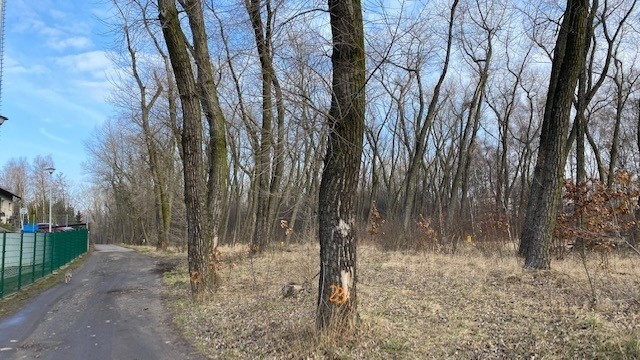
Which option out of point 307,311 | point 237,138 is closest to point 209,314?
point 307,311

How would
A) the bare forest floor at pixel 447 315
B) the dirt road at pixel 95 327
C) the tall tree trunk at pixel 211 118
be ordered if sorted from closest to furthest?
the bare forest floor at pixel 447 315 < the dirt road at pixel 95 327 < the tall tree trunk at pixel 211 118

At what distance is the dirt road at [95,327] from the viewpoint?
744cm

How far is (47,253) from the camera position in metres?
19.0

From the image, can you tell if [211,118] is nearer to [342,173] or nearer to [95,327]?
[95,327]

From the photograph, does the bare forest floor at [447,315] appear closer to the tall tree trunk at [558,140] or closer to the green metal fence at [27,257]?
the tall tree trunk at [558,140]

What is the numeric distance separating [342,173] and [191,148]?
5.76m

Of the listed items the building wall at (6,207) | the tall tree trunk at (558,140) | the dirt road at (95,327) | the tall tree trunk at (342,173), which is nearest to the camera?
the tall tree trunk at (342,173)

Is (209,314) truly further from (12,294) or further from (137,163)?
(137,163)

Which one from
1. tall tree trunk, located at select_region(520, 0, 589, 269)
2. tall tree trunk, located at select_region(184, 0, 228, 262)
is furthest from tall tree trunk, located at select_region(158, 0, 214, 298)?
tall tree trunk, located at select_region(520, 0, 589, 269)

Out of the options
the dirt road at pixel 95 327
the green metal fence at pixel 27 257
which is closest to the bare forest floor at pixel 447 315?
the dirt road at pixel 95 327

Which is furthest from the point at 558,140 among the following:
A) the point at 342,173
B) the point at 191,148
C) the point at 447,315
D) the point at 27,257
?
the point at 27,257

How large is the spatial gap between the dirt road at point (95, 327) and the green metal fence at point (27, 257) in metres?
0.87

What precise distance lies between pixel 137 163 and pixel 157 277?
32.2 meters

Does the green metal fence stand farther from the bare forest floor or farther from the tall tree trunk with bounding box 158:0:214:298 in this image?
the tall tree trunk with bounding box 158:0:214:298
